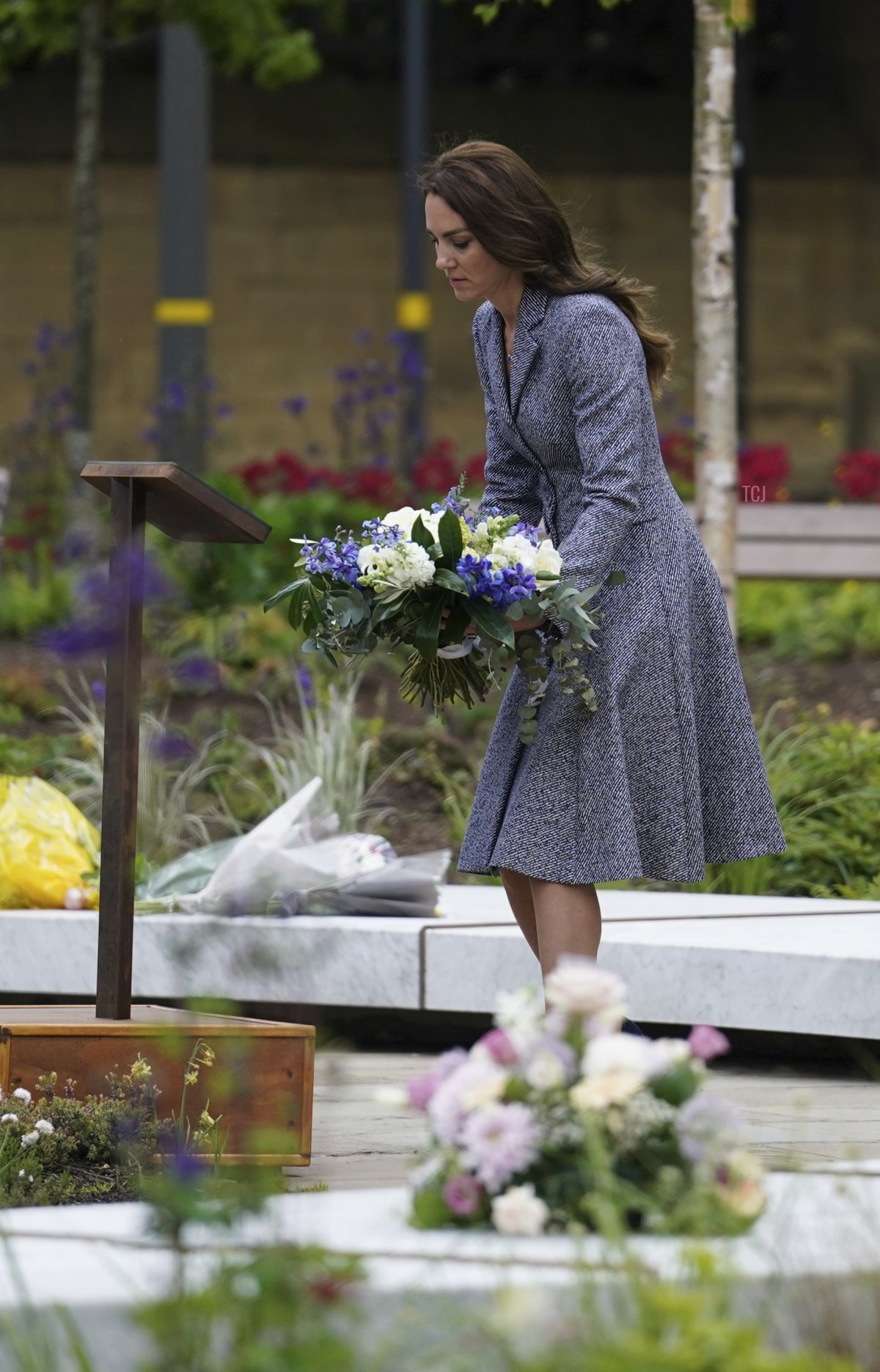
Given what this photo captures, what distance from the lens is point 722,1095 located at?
14.0 feet

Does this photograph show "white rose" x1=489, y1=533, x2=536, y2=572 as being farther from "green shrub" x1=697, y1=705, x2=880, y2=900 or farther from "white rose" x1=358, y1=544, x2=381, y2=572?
"green shrub" x1=697, y1=705, x2=880, y2=900

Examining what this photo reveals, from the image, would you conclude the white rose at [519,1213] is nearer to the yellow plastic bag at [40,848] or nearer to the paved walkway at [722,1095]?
the paved walkway at [722,1095]

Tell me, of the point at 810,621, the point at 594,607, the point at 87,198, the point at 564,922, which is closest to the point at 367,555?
the point at 594,607

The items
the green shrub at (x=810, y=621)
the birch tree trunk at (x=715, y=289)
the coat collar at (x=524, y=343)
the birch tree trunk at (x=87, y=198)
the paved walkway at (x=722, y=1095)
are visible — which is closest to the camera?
the coat collar at (x=524, y=343)

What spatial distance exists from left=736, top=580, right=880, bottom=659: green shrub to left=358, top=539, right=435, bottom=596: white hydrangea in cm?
478

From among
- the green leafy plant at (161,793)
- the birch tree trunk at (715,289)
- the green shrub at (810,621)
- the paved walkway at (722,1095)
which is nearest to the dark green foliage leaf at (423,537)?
the paved walkway at (722,1095)

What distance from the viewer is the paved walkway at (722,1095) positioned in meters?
3.65

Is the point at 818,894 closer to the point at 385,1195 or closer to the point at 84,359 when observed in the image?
the point at 385,1195

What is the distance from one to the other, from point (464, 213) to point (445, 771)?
10.8 feet

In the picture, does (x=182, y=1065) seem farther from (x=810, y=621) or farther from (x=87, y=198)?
(x=87, y=198)

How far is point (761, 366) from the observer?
1784 cm

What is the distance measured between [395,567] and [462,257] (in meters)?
0.54

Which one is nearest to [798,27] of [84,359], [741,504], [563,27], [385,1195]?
[563,27]

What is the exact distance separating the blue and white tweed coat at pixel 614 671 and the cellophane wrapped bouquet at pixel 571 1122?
0.99 m
